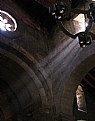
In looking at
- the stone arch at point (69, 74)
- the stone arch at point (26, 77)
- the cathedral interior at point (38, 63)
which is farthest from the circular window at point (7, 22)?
the stone arch at point (69, 74)

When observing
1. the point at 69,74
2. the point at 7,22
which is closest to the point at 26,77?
the point at 69,74

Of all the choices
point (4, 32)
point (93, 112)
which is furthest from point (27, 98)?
point (93, 112)

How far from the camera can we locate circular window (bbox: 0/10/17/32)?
9623 millimetres

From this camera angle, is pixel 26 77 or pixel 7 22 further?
pixel 7 22

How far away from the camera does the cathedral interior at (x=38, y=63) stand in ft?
30.7

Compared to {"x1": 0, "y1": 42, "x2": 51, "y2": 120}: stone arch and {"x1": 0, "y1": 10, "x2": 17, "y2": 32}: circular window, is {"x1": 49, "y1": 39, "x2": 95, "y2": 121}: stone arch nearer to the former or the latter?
{"x1": 0, "y1": 42, "x2": 51, "y2": 120}: stone arch

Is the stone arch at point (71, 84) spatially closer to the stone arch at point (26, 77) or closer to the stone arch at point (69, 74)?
the stone arch at point (69, 74)

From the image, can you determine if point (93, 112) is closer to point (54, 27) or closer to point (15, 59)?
point (54, 27)

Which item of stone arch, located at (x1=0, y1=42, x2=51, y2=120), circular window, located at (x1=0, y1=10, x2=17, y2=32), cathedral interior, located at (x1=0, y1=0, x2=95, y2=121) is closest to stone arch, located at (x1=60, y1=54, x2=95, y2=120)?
cathedral interior, located at (x1=0, y1=0, x2=95, y2=121)

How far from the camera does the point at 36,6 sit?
10.6m

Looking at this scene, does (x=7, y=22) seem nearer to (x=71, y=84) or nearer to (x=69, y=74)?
(x=69, y=74)

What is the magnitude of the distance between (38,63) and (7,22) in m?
1.51

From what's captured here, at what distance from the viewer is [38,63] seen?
974 cm

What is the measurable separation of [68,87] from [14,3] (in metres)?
3.12
